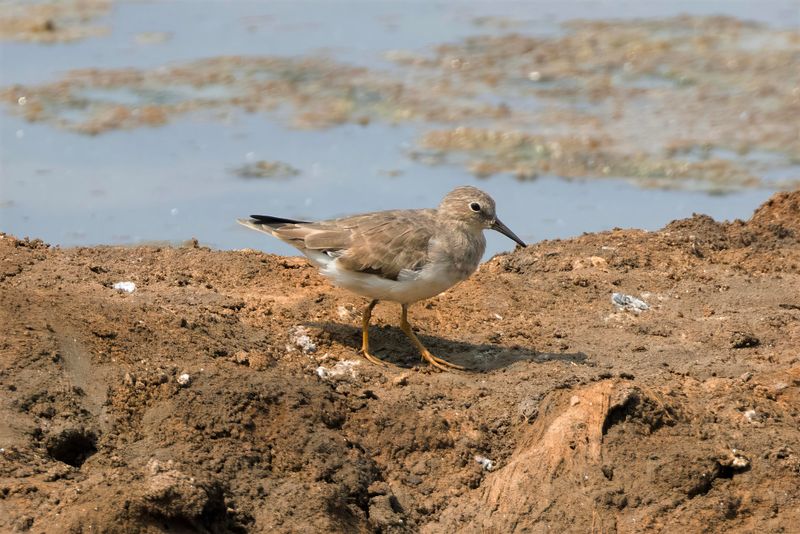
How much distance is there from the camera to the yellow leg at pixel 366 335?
8.14m

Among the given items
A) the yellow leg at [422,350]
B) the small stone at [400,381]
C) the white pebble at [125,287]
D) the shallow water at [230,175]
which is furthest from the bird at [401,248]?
the shallow water at [230,175]

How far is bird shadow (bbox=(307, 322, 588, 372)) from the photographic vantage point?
26.7ft

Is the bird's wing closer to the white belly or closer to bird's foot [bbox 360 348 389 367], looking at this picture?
the white belly

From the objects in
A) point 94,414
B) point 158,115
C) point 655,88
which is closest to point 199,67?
point 158,115

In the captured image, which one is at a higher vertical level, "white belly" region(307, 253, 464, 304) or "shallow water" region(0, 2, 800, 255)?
"white belly" region(307, 253, 464, 304)

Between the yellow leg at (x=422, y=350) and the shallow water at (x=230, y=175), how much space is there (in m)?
3.66

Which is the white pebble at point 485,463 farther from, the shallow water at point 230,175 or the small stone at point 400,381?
the shallow water at point 230,175

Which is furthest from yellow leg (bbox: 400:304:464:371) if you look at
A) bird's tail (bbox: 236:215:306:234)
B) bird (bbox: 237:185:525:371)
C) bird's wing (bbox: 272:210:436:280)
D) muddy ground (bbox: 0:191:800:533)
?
bird's tail (bbox: 236:215:306:234)

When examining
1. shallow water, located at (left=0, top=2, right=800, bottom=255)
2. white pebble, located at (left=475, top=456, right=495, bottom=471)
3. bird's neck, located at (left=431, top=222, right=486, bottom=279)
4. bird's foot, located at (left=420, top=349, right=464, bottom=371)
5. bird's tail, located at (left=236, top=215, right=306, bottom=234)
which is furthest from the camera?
shallow water, located at (left=0, top=2, right=800, bottom=255)

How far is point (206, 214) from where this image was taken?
507 inches

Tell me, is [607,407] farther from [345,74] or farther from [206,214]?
[345,74]

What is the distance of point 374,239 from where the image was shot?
27.7 feet

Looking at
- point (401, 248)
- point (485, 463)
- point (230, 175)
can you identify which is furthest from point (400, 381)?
point (230, 175)

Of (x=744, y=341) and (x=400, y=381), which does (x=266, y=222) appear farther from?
(x=744, y=341)
